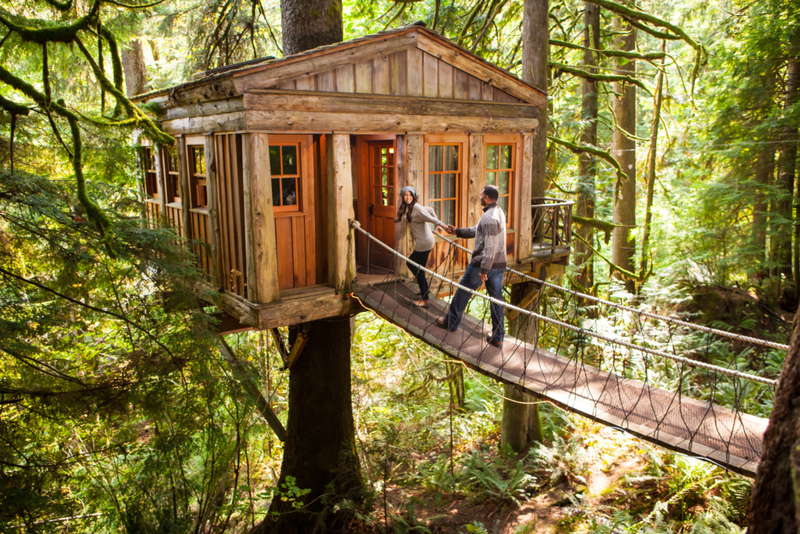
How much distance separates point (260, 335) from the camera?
1220 cm

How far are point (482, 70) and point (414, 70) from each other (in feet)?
3.60

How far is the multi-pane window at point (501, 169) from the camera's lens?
855 cm

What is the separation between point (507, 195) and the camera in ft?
29.1

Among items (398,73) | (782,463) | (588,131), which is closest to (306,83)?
(398,73)

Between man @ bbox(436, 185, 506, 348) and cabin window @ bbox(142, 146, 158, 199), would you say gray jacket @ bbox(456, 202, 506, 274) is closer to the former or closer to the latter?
man @ bbox(436, 185, 506, 348)

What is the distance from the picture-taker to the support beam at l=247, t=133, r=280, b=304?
249 inches

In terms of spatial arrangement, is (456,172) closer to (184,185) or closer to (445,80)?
(445,80)

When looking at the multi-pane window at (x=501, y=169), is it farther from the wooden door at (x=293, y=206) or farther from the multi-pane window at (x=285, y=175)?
the multi-pane window at (x=285, y=175)

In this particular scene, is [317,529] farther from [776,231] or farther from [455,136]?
[776,231]

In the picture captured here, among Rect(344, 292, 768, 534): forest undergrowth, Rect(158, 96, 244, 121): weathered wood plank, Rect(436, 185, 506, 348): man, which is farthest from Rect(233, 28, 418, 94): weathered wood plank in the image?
Rect(344, 292, 768, 534): forest undergrowth

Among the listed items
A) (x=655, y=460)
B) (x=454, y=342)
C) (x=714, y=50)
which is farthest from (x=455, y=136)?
(x=714, y=50)

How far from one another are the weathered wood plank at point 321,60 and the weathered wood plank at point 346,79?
7 cm

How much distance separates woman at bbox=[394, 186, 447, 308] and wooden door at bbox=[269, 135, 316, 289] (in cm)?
115

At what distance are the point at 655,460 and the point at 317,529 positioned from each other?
16.8ft
